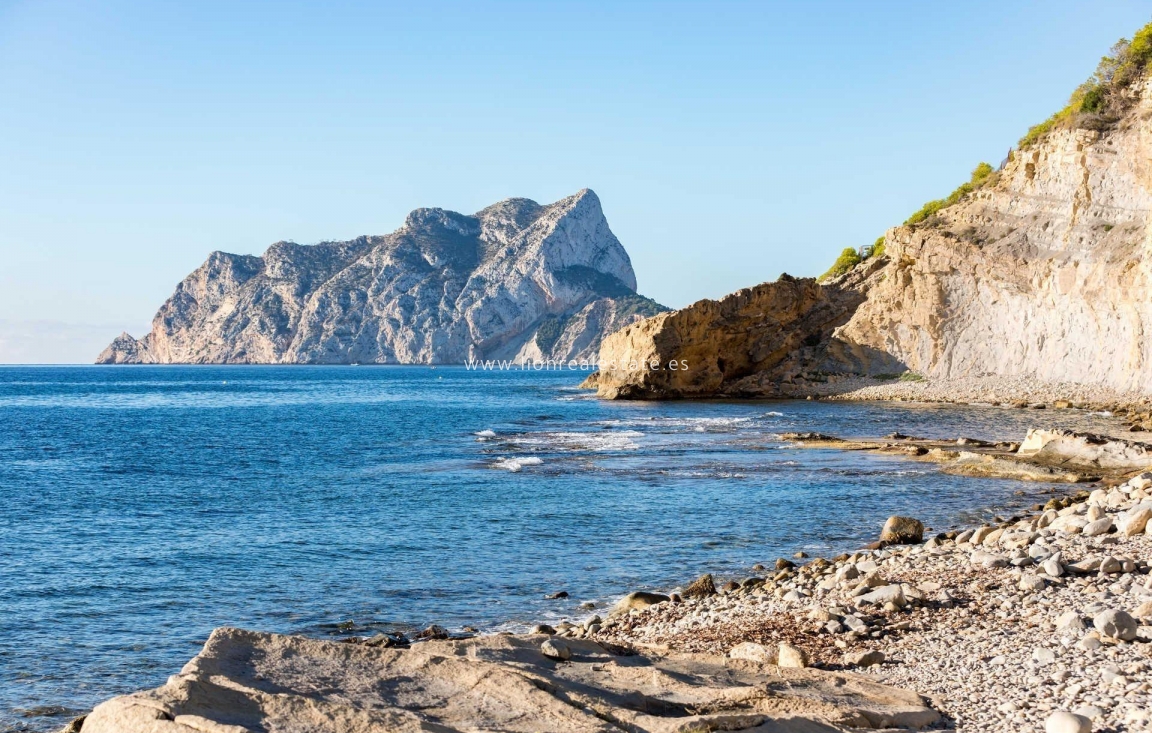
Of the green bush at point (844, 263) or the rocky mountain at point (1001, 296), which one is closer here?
the rocky mountain at point (1001, 296)

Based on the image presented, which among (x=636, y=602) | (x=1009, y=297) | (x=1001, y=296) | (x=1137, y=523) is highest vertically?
(x=1001, y=296)

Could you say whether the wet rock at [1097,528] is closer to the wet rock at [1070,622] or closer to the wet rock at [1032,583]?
the wet rock at [1032,583]

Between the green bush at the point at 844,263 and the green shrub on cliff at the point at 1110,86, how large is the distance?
31507 millimetres

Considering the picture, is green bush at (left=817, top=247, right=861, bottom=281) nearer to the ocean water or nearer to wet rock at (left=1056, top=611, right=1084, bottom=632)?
the ocean water

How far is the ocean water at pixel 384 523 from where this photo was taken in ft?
42.7

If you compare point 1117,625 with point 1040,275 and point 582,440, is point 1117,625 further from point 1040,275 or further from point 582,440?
point 1040,275

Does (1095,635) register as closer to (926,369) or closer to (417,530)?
(417,530)

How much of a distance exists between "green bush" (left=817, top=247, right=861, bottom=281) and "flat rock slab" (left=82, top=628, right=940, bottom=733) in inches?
3175

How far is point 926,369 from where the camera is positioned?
61406 millimetres

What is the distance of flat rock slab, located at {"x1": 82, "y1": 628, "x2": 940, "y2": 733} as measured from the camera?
594cm

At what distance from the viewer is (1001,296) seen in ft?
184

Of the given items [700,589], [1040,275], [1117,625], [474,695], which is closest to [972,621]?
[1117,625]

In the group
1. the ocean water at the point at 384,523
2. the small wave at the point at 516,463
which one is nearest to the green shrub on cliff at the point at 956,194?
the ocean water at the point at 384,523

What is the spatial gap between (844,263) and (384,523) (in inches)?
2982
